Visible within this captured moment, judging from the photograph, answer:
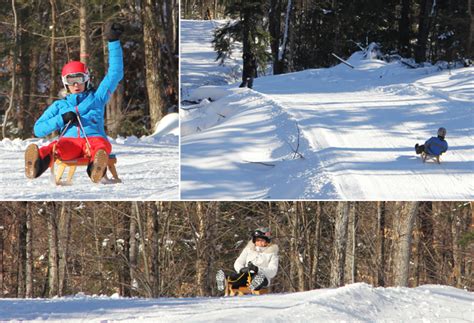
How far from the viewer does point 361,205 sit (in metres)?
14.3

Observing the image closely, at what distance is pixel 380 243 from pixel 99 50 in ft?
29.4

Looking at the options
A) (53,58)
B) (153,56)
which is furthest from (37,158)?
(153,56)

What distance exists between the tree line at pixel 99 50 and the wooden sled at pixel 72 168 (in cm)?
40

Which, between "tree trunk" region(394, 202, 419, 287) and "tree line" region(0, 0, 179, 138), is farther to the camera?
"tree trunk" region(394, 202, 419, 287)

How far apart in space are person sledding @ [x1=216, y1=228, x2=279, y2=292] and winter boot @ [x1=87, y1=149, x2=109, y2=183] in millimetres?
1331

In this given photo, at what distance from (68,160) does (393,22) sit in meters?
4.71

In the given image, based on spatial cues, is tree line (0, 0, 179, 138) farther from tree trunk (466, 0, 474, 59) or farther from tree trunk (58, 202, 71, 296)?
tree trunk (58, 202, 71, 296)

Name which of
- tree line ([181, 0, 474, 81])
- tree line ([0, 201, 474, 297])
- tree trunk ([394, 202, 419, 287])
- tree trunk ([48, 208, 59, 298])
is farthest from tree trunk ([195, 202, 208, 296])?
tree line ([181, 0, 474, 81])

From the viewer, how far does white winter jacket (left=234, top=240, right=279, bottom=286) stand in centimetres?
673

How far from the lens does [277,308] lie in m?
5.50

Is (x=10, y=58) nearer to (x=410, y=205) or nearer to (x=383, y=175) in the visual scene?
(x=383, y=175)

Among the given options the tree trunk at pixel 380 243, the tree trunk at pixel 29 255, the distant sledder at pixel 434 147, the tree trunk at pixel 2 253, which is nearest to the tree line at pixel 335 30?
the distant sledder at pixel 434 147

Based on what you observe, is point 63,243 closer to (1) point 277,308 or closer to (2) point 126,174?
(2) point 126,174

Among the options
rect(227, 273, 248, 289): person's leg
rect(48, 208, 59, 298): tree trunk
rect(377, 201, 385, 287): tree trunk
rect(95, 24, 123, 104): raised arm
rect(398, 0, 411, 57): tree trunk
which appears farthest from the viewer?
rect(377, 201, 385, 287): tree trunk
